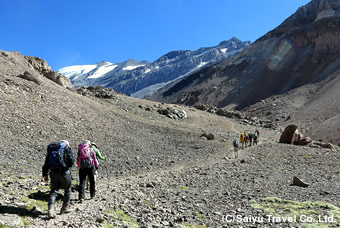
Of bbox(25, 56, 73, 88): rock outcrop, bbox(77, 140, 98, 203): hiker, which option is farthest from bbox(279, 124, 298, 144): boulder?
bbox(77, 140, 98, 203): hiker

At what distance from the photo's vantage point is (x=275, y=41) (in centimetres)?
11706

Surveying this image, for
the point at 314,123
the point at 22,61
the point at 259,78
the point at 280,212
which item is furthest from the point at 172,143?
the point at 259,78

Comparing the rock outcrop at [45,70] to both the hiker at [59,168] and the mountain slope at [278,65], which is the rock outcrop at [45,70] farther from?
the mountain slope at [278,65]

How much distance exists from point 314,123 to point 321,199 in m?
47.6

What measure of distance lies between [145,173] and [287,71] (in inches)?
3858

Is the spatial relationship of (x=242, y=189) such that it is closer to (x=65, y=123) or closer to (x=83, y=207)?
(x=83, y=207)

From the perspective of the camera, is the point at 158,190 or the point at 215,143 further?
the point at 215,143

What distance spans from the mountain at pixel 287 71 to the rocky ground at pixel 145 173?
157 ft

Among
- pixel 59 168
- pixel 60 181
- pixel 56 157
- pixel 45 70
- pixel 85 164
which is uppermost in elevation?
pixel 45 70

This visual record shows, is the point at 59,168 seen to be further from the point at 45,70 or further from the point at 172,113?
the point at 45,70

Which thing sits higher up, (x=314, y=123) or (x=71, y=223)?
(x=314, y=123)

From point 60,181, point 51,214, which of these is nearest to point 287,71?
point 60,181

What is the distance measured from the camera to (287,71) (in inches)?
3991

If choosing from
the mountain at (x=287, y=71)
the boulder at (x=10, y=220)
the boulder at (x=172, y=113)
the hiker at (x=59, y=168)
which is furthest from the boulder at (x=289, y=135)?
the mountain at (x=287, y=71)
